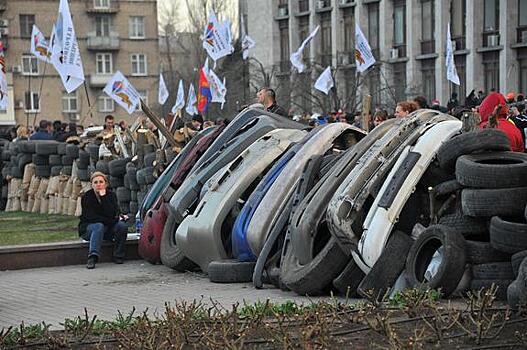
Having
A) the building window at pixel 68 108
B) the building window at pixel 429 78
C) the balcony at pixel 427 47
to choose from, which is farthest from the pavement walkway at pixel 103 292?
the building window at pixel 68 108

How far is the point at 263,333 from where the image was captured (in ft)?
23.9

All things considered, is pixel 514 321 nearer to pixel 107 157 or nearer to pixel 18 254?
pixel 18 254

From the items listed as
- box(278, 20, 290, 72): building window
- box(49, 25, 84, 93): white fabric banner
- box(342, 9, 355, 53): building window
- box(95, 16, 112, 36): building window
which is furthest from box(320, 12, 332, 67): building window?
box(49, 25, 84, 93): white fabric banner

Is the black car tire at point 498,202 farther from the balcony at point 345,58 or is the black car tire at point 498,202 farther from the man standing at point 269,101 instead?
the balcony at point 345,58

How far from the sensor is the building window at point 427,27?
170ft

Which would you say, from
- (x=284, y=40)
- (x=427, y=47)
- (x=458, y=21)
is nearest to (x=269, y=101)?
(x=458, y=21)

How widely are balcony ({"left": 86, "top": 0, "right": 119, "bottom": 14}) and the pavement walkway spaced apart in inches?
2910

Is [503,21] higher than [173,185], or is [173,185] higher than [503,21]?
[503,21]

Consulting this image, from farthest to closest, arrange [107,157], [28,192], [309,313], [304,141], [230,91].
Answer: [230,91]
[28,192]
[107,157]
[304,141]
[309,313]

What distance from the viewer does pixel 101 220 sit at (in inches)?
544

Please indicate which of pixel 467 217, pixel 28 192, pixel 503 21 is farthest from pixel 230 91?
pixel 467 217

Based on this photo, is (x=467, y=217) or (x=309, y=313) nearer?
(x=309, y=313)

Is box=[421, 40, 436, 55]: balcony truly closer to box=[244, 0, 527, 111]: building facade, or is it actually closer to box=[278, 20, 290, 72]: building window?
box=[244, 0, 527, 111]: building facade

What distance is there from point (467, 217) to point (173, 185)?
5.30 metres
